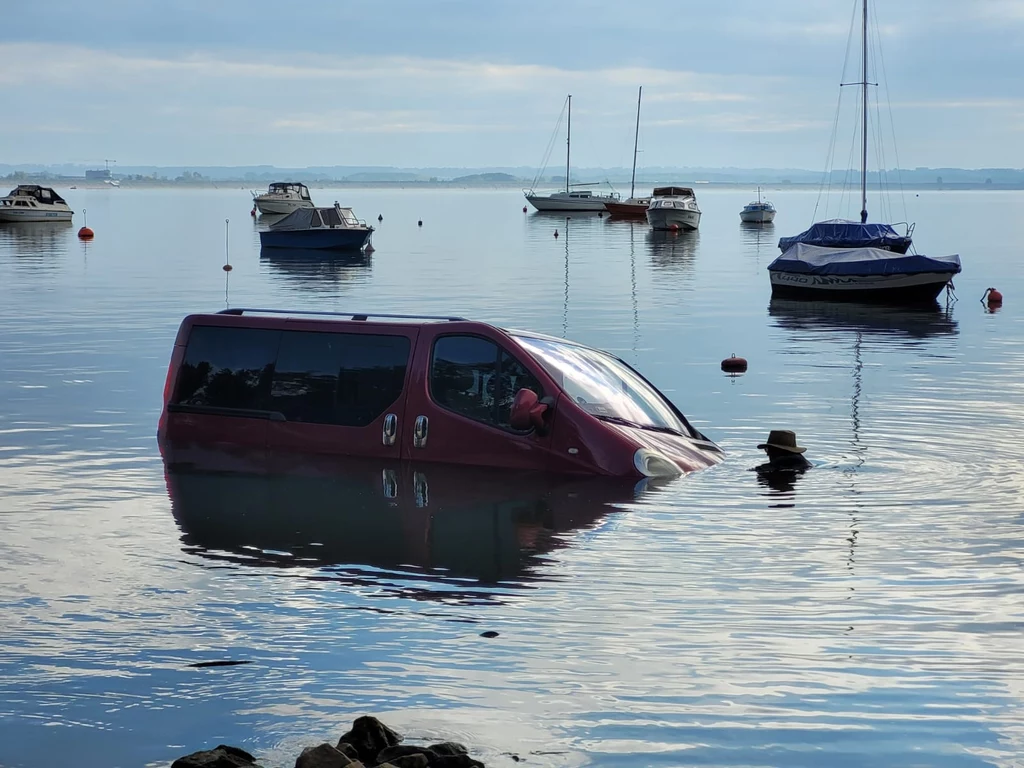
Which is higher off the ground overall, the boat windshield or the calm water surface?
the boat windshield

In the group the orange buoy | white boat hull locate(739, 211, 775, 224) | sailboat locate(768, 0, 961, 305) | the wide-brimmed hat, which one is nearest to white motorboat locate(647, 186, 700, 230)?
white boat hull locate(739, 211, 775, 224)

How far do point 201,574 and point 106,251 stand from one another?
69.4m

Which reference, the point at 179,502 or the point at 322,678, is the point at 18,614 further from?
the point at 179,502

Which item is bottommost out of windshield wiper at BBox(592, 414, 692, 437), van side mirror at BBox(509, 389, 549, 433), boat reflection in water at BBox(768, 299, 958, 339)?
boat reflection in water at BBox(768, 299, 958, 339)

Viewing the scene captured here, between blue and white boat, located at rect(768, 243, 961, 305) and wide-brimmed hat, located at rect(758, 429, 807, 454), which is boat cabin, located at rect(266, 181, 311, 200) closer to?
blue and white boat, located at rect(768, 243, 961, 305)

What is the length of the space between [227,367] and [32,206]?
328 feet

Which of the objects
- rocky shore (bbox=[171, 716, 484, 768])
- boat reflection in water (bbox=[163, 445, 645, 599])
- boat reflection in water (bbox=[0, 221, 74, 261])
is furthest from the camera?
boat reflection in water (bbox=[0, 221, 74, 261])

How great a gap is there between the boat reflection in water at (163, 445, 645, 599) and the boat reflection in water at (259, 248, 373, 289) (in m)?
37.8

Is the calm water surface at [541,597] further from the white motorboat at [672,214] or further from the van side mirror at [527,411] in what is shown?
the white motorboat at [672,214]

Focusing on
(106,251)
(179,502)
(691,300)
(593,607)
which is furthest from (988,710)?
(106,251)

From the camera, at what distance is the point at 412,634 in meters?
9.18

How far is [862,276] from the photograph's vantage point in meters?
46.8

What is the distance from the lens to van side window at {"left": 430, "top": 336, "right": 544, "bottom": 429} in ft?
47.5

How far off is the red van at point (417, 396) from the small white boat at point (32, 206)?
98088 millimetres
